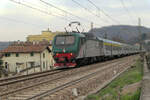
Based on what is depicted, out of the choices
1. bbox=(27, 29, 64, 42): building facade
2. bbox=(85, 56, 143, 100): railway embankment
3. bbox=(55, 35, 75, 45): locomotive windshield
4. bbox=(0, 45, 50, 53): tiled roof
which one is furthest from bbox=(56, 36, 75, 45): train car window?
bbox=(27, 29, 64, 42): building facade

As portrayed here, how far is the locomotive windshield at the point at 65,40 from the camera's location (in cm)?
1919

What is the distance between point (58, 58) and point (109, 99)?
11708 mm

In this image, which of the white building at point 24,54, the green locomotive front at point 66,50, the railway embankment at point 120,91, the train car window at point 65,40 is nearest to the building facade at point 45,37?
the white building at point 24,54

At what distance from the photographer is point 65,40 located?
19453 mm

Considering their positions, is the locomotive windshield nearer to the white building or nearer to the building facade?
the white building

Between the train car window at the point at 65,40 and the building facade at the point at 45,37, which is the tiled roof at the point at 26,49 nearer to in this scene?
the building facade at the point at 45,37

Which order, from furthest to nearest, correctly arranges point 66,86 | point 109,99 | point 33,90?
point 66,86 < point 33,90 < point 109,99

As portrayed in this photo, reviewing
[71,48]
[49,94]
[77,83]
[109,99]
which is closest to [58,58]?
[71,48]

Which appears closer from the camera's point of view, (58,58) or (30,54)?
(58,58)

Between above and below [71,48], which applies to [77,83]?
below

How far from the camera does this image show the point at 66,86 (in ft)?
32.8

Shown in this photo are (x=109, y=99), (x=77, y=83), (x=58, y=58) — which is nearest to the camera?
(x=109, y=99)

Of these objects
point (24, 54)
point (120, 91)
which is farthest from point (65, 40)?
point (24, 54)

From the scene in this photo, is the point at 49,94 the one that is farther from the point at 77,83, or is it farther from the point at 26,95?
the point at 77,83
